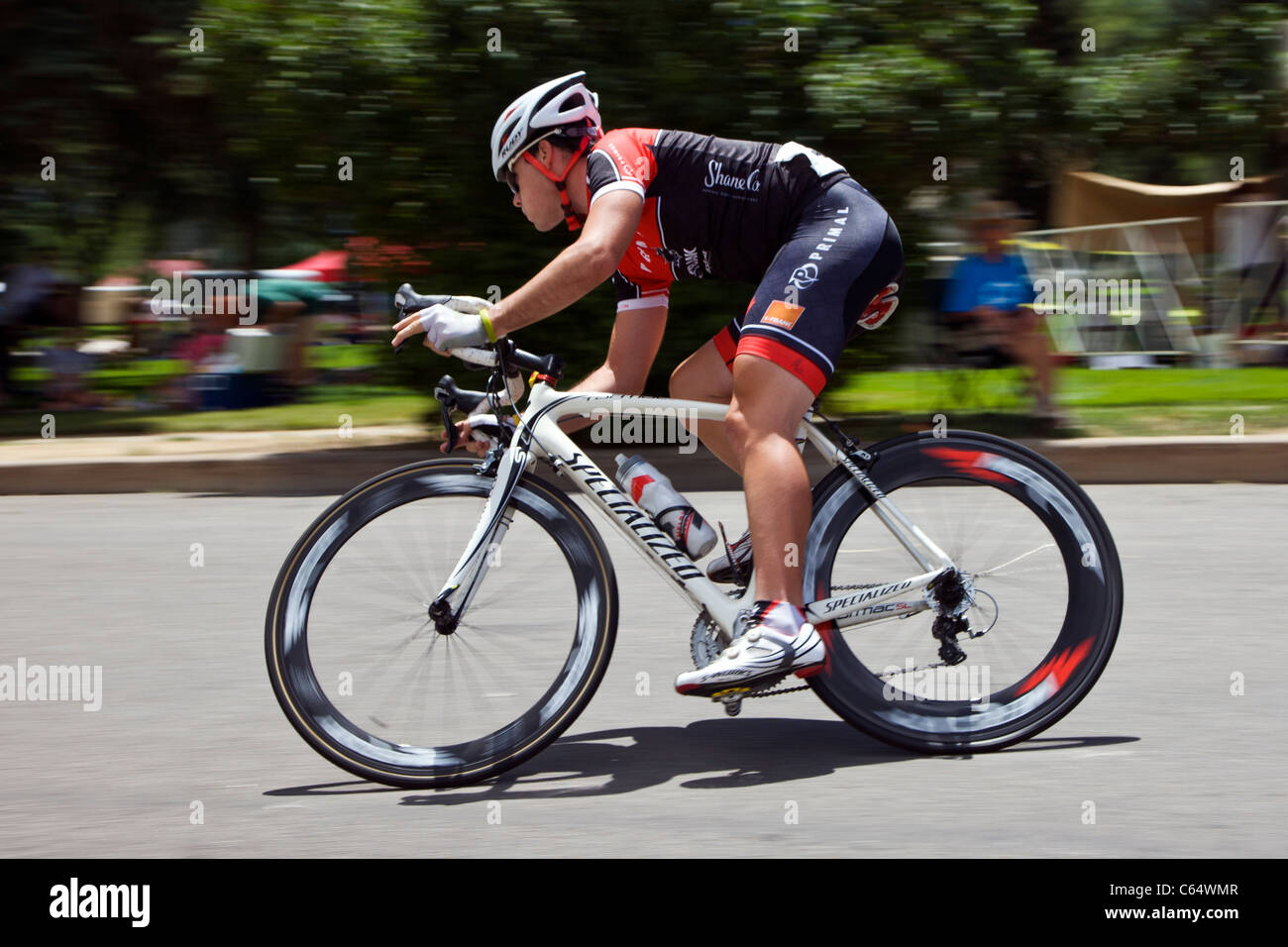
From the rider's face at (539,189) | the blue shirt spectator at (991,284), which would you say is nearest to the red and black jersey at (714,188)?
the rider's face at (539,189)

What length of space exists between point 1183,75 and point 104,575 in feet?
27.0

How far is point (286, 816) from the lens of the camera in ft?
13.3

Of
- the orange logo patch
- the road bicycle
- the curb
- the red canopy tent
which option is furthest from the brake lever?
the red canopy tent

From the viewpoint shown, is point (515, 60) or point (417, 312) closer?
point (417, 312)

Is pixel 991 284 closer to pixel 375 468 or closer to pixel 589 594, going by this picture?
pixel 375 468

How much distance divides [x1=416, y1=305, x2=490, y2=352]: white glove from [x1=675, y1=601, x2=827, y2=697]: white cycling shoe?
1006 mm

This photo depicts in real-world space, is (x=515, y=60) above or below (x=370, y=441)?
above

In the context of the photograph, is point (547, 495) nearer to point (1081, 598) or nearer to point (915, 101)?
point (1081, 598)

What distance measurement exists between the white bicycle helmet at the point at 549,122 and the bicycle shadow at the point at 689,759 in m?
1.45

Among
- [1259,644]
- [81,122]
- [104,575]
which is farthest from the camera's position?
[81,122]

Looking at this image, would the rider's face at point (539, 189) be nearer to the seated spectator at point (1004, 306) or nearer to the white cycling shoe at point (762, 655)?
the white cycling shoe at point (762, 655)

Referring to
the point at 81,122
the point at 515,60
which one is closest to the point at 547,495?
the point at 515,60

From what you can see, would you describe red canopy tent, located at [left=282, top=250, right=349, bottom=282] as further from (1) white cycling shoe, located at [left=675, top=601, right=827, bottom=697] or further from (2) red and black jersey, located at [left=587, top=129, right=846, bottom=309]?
Result: (1) white cycling shoe, located at [left=675, top=601, right=827, bottom=697]

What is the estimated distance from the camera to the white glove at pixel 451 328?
4.09 metres
